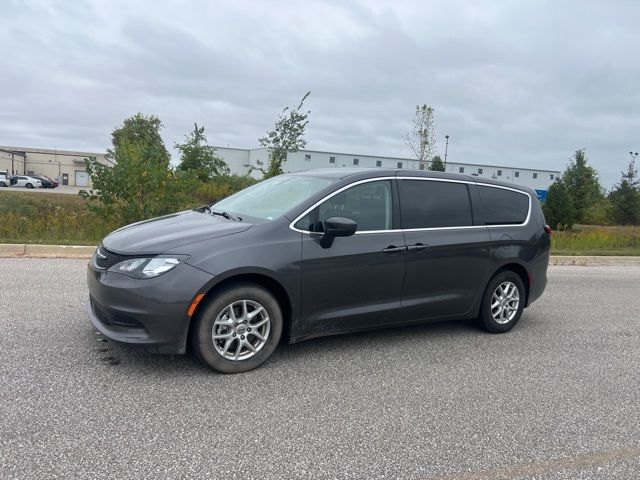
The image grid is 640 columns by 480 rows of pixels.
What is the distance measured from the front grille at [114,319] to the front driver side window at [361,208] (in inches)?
59.0

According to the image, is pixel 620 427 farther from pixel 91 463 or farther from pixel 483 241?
pixel 91 463

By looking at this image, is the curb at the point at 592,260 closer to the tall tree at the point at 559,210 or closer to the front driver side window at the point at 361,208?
the front driver side window at the point at 361,208

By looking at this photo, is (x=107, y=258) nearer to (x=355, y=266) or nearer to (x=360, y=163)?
(x=355, y=266)

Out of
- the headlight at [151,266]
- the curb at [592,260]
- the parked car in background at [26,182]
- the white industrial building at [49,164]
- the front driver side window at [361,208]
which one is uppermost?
the white industrial building at [49,164]

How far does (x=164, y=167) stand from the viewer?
489 inches

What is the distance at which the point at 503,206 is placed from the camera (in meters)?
6.04

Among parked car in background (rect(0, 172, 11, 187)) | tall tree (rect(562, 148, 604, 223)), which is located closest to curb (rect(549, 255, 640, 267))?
tall tree (rect(562, 148, 604, 223))

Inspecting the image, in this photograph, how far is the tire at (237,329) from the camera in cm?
414

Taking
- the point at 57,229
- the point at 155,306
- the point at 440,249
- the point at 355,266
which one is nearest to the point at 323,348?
the point at 355,266

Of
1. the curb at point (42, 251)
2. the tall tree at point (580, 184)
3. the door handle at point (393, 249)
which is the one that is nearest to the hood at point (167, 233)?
the door handle at point (393, 249)

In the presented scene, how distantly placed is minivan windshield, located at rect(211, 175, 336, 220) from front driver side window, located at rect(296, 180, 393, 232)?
19 cm

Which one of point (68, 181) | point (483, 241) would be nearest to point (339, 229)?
point (483, 241)

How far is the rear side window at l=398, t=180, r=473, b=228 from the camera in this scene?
5207 millimetres

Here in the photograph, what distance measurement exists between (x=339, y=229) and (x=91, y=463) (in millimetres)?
2410
